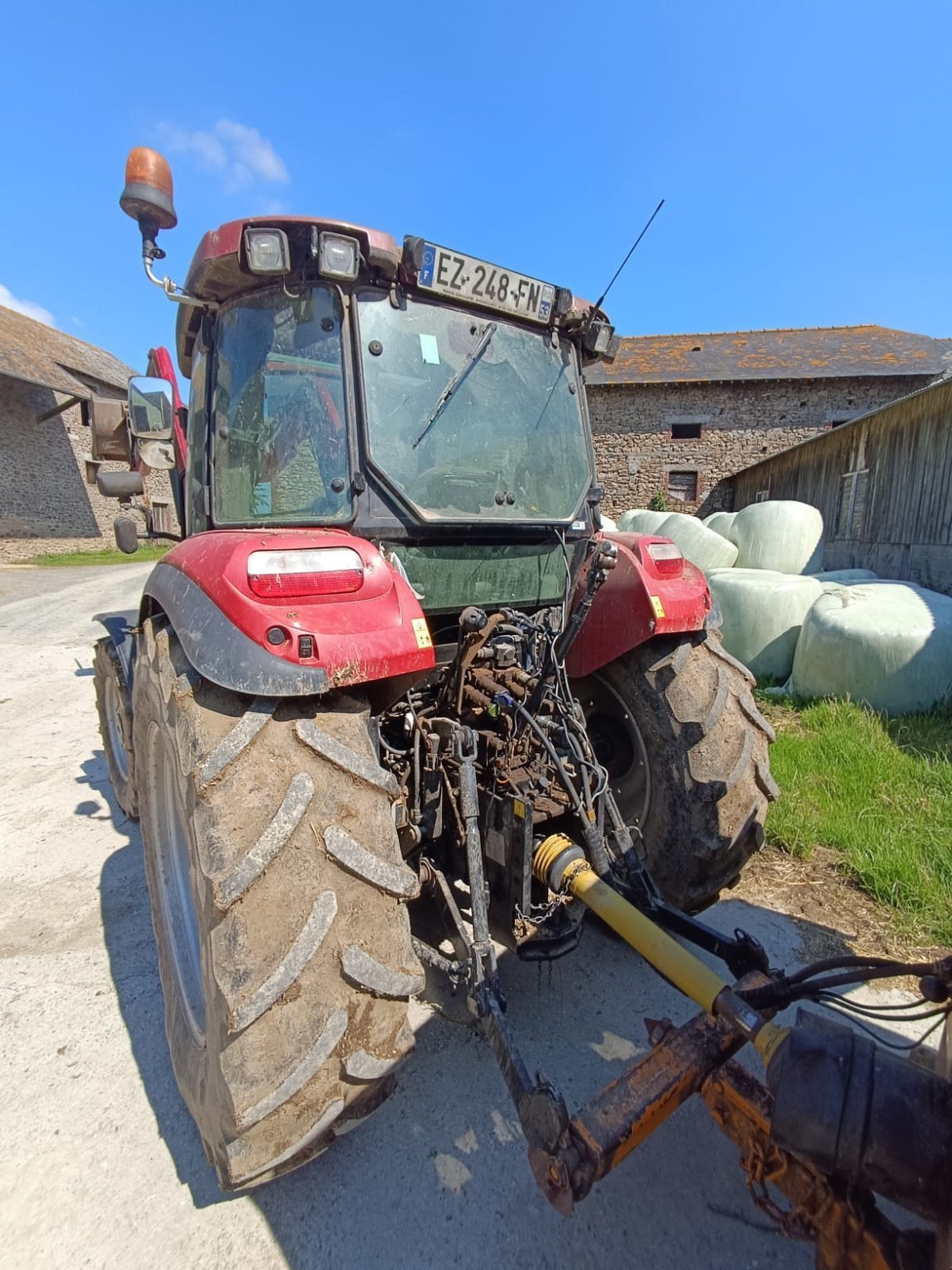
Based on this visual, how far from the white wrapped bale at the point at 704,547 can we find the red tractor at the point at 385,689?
23.7 ft

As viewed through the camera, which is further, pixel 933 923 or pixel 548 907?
pixel 933 923

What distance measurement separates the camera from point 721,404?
20359 millimetres

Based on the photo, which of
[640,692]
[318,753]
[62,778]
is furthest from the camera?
[62,778]

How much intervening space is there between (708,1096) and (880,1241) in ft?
1.13

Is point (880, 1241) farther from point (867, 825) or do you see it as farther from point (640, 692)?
point (867, 825)

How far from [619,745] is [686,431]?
20063mm

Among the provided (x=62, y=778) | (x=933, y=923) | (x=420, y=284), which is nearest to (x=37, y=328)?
(x=62, y=778)

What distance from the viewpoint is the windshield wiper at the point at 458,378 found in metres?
2.25

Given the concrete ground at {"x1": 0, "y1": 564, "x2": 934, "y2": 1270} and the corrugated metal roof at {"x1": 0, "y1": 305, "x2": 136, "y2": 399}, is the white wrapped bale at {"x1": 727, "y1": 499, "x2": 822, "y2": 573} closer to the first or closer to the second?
the concrete ground at {"x1": 0, "y1": 564, "x2": 934, "y2": 1270}

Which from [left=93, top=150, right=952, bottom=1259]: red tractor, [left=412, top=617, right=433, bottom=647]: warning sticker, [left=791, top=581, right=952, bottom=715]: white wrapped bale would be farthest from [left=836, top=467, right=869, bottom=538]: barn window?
[left=412, top=617, right=433, bottom=647]: warning sticker

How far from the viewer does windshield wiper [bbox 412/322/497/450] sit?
2250 mm

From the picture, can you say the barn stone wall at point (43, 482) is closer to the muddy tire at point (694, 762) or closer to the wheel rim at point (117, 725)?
the wheel rim at point (117, 725)

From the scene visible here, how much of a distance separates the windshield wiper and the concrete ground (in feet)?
6.13

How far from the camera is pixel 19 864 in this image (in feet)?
10.8
